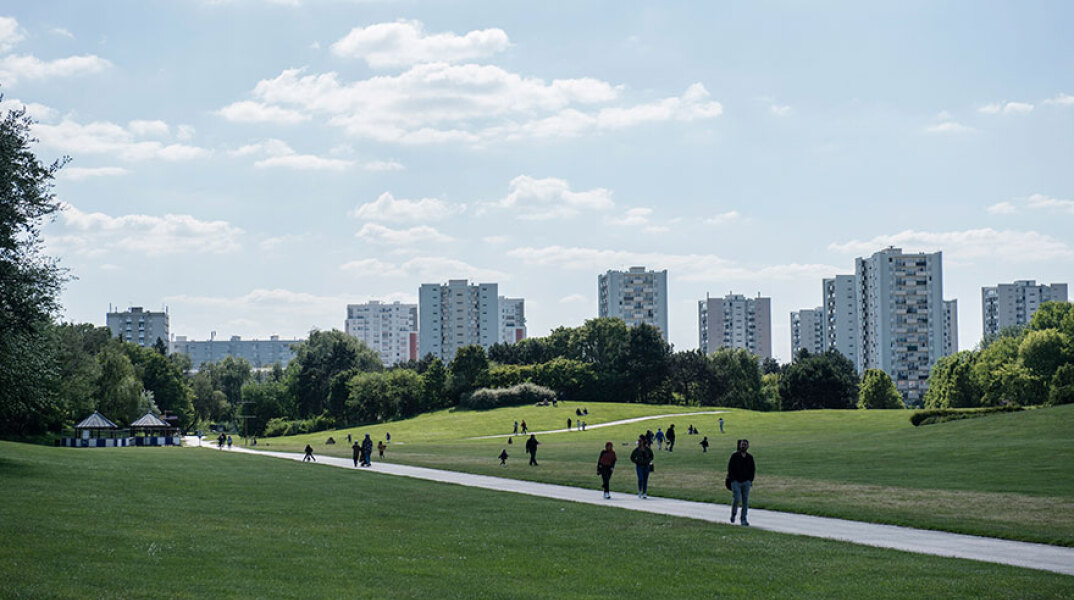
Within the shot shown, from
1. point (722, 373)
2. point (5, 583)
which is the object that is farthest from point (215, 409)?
point (5, 583)

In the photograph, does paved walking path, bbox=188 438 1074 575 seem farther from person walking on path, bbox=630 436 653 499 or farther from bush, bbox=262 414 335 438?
bush, bbox=262 414 335 438

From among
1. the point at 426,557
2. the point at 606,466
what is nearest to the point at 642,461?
the point at 606,466

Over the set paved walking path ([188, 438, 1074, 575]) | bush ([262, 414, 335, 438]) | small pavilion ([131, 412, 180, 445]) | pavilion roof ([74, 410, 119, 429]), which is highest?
paved walking path ([188, 438, 1074, 575])

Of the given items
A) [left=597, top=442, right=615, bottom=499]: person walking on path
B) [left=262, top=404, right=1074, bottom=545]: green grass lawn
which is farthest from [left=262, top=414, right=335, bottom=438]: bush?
[left=597, top=442, right=615, bottom=499]: person walking on path

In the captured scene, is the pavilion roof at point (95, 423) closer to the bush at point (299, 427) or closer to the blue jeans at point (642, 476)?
the bush at point (299, 427)

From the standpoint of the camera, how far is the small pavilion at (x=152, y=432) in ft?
312

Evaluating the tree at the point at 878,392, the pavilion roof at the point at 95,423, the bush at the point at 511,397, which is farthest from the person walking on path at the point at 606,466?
the tree at the point at 878,392

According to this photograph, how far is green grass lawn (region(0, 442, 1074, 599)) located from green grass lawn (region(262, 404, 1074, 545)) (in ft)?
21.7

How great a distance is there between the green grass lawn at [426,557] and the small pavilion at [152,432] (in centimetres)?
7295

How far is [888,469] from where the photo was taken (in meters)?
42.6

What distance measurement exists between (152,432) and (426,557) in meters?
90.1

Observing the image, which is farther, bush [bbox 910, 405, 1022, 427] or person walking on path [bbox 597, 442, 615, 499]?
bush [bbox 910, 405, 1022, 427]

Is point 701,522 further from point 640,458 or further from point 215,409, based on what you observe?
point 215,409

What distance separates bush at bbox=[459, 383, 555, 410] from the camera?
14050cm
